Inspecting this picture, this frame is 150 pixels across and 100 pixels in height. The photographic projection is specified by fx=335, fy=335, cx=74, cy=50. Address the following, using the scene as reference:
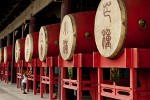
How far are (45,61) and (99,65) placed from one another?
19.9 feet

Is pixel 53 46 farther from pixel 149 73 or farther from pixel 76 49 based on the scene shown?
pixel 149 73

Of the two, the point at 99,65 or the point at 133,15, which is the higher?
the point at 133,15

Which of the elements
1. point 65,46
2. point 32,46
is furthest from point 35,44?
point 65,46

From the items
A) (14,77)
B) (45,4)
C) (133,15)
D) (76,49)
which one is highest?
(45,4)

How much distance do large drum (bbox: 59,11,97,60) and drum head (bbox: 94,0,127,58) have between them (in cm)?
177

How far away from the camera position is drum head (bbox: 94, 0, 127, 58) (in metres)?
7.09

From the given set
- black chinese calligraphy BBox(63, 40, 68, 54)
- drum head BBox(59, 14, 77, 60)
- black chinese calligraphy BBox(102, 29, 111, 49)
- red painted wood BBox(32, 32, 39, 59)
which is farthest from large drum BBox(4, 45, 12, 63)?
black chinese calligraphy BBox(102, 29, 111, 49)

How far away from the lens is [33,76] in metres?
17.1

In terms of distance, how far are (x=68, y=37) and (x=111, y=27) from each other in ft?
10.6

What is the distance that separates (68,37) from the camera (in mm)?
10570

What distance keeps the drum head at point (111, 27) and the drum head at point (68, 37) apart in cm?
190

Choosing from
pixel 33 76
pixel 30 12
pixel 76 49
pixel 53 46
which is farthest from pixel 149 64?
pixel 30 12

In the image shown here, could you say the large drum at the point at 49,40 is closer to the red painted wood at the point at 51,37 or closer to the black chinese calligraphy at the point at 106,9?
the red painted wood at the point at 51,37

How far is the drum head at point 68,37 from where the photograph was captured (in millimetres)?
10227
